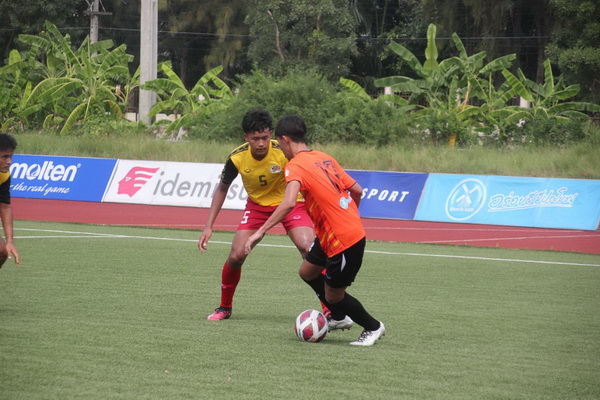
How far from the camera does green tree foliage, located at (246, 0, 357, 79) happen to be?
42000mm

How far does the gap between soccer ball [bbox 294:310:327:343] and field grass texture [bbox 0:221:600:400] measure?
0.09 meters

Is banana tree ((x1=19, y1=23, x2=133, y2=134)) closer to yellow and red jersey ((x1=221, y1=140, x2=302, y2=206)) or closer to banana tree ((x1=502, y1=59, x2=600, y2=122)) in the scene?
banana tree ((x1=502, y1=59, x2=600, y2=122))

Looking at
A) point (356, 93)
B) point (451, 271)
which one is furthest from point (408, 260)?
point (356, 93)

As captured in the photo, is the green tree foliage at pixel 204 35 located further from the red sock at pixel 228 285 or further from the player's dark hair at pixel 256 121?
the player's dark hair at pixel 256 121

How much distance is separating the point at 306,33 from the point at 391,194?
83.8 feet

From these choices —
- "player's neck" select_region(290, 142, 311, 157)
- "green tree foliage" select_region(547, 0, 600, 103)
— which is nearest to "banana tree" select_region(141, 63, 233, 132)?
"green tree foliage" select_region(547, 0, 600, 103)

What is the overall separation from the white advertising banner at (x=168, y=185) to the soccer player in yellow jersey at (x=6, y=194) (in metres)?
11.8

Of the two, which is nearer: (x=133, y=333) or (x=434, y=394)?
(x=434, y=394)

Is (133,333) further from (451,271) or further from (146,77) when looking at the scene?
(146,77)

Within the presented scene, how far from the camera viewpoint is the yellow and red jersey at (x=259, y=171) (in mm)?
7938

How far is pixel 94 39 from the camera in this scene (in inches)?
1474

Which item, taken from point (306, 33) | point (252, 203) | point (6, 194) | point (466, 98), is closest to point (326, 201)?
point (252, 203)

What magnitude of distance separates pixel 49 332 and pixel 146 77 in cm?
2345

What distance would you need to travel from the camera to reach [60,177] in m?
22.1
